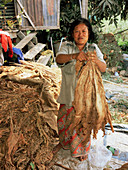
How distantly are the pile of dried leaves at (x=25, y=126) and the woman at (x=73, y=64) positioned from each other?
0.41m

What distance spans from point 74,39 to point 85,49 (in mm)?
172

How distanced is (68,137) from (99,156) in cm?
49

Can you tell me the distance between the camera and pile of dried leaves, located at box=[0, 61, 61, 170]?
2182 millimetres

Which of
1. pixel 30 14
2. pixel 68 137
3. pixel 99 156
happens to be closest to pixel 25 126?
pixel 68 137

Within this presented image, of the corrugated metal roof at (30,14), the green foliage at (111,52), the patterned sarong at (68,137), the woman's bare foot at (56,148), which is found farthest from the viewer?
the green foliage at (111,52)

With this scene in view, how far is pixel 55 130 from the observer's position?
269 cm

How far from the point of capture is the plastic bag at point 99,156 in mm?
2227

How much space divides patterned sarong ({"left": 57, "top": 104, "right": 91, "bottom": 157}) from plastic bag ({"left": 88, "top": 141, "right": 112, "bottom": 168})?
0.16 meters

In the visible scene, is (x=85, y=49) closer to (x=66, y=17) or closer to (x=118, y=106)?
(x=118, y=106)

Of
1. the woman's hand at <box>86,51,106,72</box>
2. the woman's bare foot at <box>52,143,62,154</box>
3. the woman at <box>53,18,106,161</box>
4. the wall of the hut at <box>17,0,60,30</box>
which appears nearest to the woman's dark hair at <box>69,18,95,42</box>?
the woman at <box>53,18,106,161</box>

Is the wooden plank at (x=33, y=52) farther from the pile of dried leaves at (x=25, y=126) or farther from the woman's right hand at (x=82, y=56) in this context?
the woman's right hand at (x=82, y=56)

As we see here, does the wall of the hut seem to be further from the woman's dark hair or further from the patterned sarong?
the patterned sarong

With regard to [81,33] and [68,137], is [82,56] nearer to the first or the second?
[81,33]

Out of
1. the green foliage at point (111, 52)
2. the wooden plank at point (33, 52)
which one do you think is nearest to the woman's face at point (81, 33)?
the wooden plank at point (33, 52)
